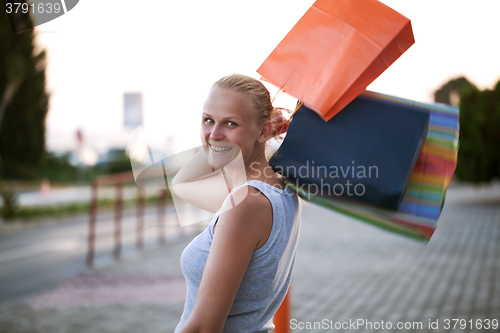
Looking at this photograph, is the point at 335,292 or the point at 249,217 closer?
the point at 249,217

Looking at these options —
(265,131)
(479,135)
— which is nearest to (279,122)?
(265,131)

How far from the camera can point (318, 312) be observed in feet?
16.1

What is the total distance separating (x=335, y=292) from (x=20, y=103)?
18.6m

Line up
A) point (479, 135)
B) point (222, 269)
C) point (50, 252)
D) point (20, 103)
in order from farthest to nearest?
1. point (20, 103)
2. point (479, 135)
3. point (50, 252)
4. point (222, 269)

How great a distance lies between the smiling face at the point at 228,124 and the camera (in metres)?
1.36

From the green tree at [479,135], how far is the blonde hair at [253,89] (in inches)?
674

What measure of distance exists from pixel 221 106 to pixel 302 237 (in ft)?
29.5

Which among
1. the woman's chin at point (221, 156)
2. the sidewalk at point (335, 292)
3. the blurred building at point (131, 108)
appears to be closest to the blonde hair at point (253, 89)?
the woman's chin at point (221, 156)

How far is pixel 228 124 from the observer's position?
1.37 metres

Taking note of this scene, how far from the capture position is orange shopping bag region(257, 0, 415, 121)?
4.17ft

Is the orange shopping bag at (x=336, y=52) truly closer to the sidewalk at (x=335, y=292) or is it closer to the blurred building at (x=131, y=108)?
the sidewalk at (x=335, y=292)

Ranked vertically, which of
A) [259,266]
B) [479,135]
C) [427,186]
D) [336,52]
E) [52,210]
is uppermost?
[336,52]

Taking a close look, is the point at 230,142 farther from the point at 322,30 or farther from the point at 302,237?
the point at 302,237

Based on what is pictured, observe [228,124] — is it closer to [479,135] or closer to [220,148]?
[220,148]
